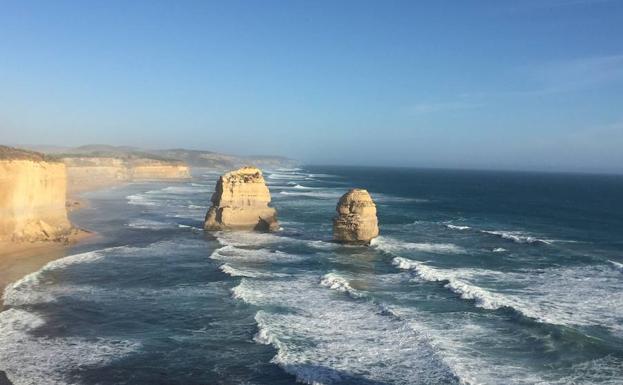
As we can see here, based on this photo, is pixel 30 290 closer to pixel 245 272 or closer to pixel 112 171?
pixel 245 272

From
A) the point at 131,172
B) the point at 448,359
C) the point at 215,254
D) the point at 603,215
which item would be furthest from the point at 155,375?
the point at 131,172

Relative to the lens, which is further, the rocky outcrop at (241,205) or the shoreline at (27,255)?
the rocky outcrop at (241,205)

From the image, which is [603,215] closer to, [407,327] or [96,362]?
[407,327]

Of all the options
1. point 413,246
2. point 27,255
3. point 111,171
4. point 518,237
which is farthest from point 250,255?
point 111,171

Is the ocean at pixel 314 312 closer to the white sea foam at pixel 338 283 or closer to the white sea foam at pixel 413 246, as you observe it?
the white sea foam at pixel 338 283

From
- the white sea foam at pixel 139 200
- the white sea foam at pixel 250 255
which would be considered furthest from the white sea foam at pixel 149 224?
the white sea foam at pixel 139 200
